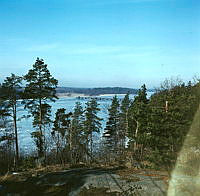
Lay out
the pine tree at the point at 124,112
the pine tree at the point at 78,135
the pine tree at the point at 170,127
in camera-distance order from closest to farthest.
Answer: the pine tree at the point at 170,127, the pine tree at the point at 78,135, the pine tree at the point at 124,112

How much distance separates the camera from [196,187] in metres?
11.2

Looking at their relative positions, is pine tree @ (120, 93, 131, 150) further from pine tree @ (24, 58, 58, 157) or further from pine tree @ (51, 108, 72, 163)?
→ pine tree @ (24, 58, 58, 157)

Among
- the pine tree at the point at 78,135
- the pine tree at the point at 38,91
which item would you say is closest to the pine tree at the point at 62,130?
the pine tree at the point at 78,135

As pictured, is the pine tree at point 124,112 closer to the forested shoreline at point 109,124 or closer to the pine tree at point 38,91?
the forested shoreline at point 109,124

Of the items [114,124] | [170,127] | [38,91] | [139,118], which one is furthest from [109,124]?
[170,127]

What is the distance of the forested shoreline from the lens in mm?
15984

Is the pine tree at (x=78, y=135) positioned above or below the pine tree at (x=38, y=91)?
below

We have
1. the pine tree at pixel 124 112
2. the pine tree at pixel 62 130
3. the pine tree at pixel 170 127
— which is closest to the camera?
the pine tree at pixel 170 127

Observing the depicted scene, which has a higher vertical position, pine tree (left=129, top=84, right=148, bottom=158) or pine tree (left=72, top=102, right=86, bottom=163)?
pine tree (left=129, top=84, right=148, bottom=158)

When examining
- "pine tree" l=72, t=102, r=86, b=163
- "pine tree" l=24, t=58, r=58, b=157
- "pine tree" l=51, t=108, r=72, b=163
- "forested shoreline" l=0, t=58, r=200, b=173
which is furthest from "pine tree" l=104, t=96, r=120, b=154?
"pine tree" l=24, t=58, r=58, b=157

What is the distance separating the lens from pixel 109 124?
4028 cm

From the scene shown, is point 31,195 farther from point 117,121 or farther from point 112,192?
point 117,121

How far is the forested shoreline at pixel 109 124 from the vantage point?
16.0 m

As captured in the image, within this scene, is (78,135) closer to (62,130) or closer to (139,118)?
(62,130)
